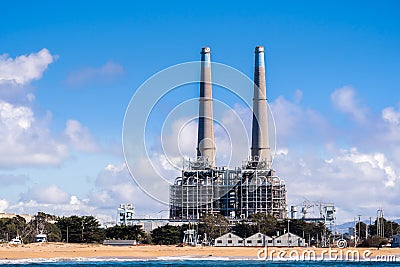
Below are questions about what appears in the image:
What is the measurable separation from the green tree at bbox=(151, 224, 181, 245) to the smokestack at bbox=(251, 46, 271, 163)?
94.0 feet

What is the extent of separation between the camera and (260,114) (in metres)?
146

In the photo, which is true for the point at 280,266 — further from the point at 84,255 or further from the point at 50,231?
the point at 50,231

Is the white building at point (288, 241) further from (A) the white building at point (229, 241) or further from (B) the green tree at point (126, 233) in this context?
(B) the green tree at point (126, 233)

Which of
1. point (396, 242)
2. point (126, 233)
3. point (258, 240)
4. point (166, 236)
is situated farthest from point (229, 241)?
point (396, 242)

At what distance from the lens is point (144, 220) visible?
502 feet

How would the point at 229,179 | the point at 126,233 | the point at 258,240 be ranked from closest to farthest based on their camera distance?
the point at 258,240 → the point at 126,233 → the point at 229,179

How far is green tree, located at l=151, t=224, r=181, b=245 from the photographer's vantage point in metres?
130

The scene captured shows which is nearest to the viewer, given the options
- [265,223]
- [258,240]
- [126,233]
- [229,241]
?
[229,241]

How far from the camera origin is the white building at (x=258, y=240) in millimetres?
124338

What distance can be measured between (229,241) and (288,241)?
10077mm

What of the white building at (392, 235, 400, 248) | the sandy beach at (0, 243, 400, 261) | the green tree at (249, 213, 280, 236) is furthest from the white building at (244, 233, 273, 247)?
the white building at (392, 235, 400, 248)

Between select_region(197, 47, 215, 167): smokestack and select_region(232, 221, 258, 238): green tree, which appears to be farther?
select_region(197, 47, 215, 167): smokestack

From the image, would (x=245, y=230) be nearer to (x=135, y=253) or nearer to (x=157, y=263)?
(x=135, y=253)

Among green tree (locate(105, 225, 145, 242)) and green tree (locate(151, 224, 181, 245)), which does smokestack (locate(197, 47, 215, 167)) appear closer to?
green tree (locate(151, 224, 181, 245))
